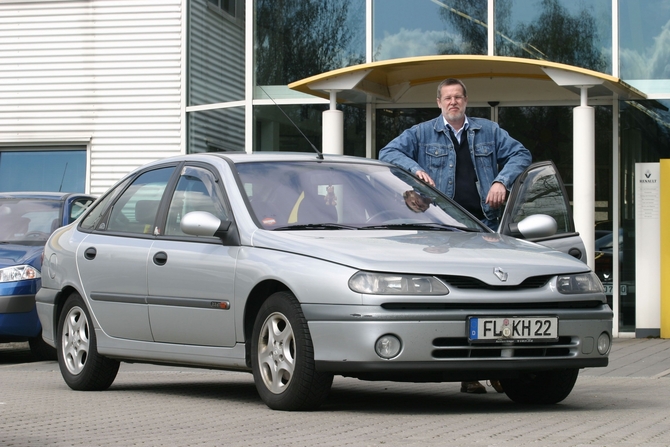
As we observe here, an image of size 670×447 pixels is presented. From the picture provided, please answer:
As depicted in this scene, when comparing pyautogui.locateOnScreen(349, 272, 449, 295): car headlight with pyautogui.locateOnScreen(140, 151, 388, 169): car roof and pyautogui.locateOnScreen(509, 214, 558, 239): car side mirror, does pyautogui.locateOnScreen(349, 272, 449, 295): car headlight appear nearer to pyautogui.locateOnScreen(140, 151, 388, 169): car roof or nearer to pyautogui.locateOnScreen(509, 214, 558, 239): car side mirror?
pyautogui.locateOnScreen(509, 214, 558, 239): car side mirror

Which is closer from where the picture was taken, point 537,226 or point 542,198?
point 537,226

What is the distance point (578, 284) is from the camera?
6.55m

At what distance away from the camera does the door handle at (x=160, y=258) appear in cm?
749

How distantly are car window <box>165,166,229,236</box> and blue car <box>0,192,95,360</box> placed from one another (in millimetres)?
4126

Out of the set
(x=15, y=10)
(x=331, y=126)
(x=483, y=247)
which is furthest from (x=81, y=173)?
(x=483, y=247)

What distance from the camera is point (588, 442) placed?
17.6ft

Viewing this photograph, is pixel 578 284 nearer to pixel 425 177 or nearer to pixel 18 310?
pixel 425 177

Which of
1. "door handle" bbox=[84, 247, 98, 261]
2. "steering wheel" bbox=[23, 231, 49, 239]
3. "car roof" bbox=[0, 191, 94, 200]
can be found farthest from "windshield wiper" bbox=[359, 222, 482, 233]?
"car roof" bbox=[0, 191, 94, 200]

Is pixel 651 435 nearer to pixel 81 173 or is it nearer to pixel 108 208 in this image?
pixel 108 208

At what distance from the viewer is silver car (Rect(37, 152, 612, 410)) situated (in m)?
6.14

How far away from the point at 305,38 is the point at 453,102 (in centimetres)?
730

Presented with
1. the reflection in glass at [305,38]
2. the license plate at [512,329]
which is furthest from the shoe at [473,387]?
the reflection in glass at [305,38]

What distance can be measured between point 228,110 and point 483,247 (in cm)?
1005

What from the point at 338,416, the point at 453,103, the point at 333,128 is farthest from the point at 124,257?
the point at 333,128
